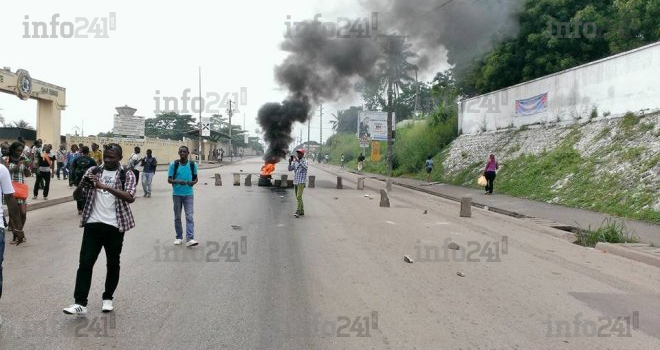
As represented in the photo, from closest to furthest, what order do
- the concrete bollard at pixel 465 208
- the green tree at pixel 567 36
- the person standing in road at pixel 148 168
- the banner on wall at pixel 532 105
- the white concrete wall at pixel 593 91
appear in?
the concrete bollard at pixel 465 208, the white concrete wall at pixel 593 91, the person standing in road at pixel 148 168, the green tree at pixel 567 36, the banner on wall at pixel 532 105

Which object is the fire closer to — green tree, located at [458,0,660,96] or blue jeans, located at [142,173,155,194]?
blue jeans, located at [142,173,155,194]

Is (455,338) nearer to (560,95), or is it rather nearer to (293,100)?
(560,95)

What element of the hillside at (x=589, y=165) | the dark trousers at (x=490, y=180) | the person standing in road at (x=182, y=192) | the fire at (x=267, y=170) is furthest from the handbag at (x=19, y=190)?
the dark trousers at (x=490, y=180)

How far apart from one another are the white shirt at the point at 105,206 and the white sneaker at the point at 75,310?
718 millimetres

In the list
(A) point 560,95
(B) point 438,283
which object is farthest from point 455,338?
(A) point 560,95

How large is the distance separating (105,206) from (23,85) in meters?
22.1

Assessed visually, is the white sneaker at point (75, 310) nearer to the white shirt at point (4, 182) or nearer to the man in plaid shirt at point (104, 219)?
the man in plaid shirt at point (104, 219)

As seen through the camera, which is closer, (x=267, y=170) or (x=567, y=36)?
(x=267, y=170)

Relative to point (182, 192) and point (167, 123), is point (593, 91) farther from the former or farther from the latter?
point (167, 123)

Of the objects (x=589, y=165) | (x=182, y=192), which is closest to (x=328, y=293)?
(x=182, y=192)

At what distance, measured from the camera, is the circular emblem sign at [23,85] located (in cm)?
2214

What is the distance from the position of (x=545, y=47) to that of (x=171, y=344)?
22.2 meters

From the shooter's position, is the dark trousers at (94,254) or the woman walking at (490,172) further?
the woman walking at (490,172)

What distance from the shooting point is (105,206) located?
4.34 meters
